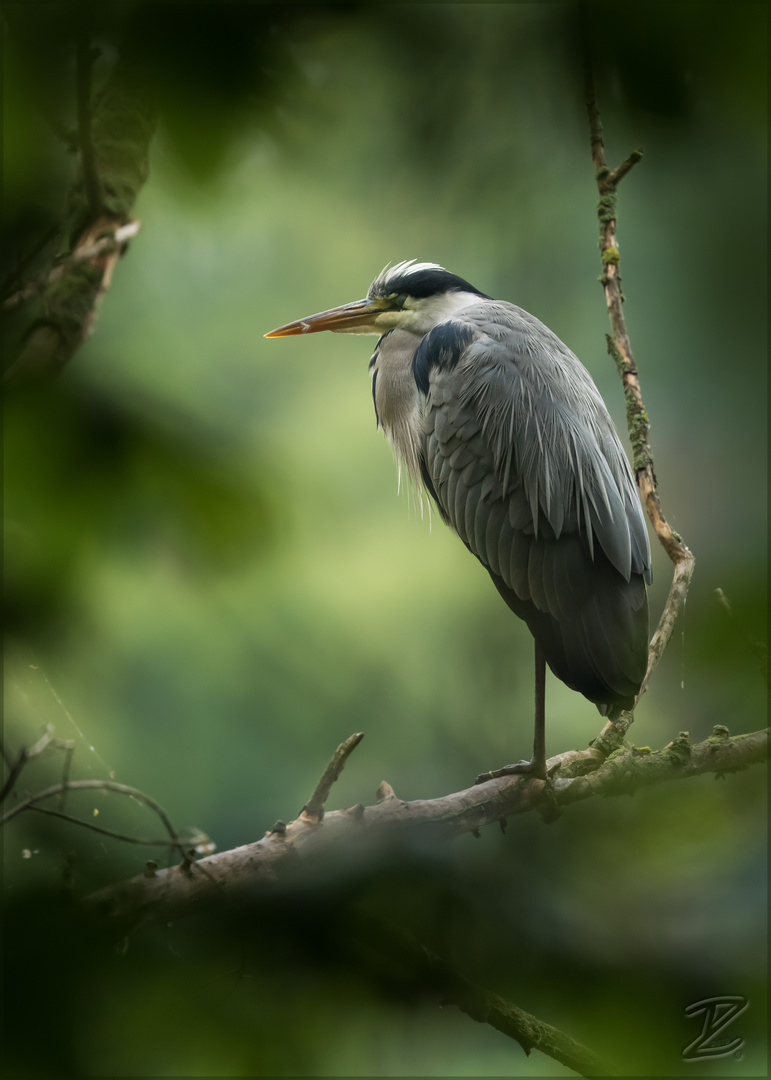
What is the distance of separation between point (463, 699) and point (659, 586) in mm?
788

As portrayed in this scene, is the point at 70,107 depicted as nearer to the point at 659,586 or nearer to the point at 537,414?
the point at 537,414

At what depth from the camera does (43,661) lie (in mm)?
301

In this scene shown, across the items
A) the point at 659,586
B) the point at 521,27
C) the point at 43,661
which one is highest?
the point at 521,27

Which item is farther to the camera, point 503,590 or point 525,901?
point 503,590

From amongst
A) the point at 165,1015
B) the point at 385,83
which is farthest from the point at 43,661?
the point at 385,83

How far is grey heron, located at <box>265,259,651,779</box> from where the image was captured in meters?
1.08

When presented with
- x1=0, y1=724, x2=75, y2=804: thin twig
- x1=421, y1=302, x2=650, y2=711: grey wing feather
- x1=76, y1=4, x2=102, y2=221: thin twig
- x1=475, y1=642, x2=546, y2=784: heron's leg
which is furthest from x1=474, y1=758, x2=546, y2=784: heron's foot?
x1=76, y1=4, x2=102, y2=221: thin twig

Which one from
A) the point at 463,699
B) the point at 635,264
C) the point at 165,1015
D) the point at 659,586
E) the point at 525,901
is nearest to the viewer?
the point at 165,1015

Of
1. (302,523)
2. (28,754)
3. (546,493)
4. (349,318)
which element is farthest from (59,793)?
(349,318)

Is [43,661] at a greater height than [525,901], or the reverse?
[43,661]

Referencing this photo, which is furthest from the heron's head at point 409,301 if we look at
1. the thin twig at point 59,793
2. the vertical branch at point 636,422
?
the thin twig at point 59,793

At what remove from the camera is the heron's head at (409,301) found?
1374 mm

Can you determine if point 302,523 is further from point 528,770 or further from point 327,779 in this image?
point 528,770

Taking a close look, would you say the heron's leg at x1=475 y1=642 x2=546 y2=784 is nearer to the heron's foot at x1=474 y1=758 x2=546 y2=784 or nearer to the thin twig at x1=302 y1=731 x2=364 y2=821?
the heron's foot at x1=474 y1=758 x2=546 y2=784
